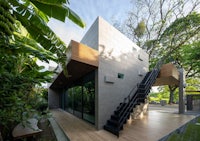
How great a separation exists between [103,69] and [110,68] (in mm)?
489

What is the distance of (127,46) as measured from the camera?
8.18 meters

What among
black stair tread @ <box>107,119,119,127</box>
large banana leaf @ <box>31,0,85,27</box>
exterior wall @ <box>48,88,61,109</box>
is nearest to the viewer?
large banana leaf @ <box>31,0,85,27</box>

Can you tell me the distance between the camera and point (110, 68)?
6.81 metres

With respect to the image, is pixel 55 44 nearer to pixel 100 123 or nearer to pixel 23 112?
pixel 23 112

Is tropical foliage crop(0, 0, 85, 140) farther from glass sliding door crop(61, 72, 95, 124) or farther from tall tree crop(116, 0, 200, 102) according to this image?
tall tree crop(116, 0, 200, 102)

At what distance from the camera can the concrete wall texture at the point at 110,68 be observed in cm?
632

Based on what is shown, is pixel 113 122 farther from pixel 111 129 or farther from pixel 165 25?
pixel 165 25

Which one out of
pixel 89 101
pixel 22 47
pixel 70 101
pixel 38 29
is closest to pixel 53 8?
pixel 38 29

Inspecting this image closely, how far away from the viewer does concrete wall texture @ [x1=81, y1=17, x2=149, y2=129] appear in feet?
20.7

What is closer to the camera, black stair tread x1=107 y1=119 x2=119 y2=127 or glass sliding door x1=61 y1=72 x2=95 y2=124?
black stair tread x1=107 y1=119 x2=119 y2=127

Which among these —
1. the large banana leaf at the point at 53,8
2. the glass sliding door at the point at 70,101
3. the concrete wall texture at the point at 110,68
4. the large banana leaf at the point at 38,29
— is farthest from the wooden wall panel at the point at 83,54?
the glass sliding door at the point at 70,101

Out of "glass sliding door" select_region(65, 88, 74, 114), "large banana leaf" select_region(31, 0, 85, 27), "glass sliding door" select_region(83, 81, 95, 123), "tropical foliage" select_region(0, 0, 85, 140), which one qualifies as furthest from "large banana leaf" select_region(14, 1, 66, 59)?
"glass sliding door" select_region(65, 88, 74, 114)

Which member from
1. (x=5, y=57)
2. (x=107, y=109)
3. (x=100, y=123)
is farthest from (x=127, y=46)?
(x=5, y=57)

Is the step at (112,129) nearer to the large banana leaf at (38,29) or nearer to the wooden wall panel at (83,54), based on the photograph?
the wooden wall panel at (83,54)
